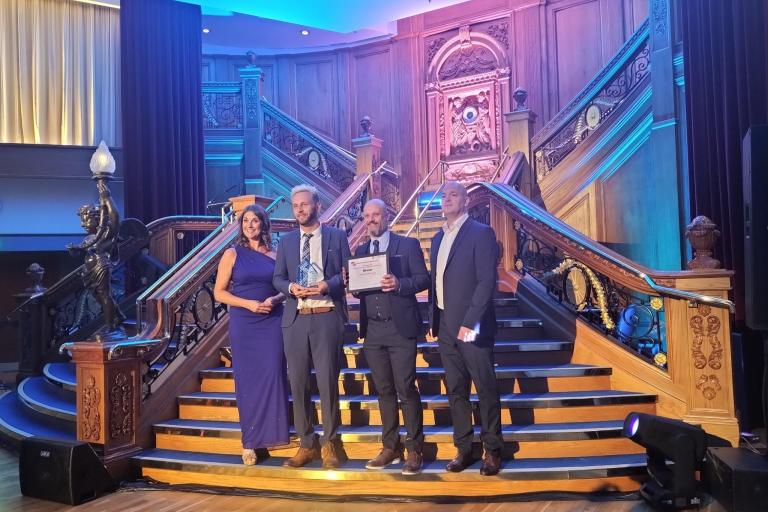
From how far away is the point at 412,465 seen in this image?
3.24 meters

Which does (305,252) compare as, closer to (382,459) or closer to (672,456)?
(382,459)

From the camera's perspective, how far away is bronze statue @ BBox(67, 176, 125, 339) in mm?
4160

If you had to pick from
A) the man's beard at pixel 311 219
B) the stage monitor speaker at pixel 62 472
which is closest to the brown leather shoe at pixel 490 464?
the man's beard at pixel 311 219

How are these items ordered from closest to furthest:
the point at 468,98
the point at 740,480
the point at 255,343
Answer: the point at 740,480, the point at 255,343, the point at 468,98

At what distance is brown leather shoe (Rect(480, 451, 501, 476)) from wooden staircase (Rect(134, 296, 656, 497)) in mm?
35

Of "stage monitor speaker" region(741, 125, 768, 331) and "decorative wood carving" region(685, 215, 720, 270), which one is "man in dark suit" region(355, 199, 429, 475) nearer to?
"stage monitor speaker" region(741, 125, 768, 331)

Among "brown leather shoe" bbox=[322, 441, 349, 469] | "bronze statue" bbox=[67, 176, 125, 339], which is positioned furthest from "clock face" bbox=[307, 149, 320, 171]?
"brown leather shoe" bbox=[322, 441, 349, 469]

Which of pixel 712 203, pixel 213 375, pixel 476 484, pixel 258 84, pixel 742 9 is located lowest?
pixel 476 484

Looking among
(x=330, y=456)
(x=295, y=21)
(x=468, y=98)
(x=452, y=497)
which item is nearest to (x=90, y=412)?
(x=330, y=456)

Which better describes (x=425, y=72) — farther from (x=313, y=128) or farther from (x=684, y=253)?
(x=684, y=253)

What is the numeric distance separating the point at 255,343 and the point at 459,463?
125 centimetres

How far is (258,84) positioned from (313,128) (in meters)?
1.41

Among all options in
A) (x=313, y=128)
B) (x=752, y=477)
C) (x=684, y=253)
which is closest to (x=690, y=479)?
(x=752, y=477)

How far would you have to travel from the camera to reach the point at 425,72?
9.82 m
